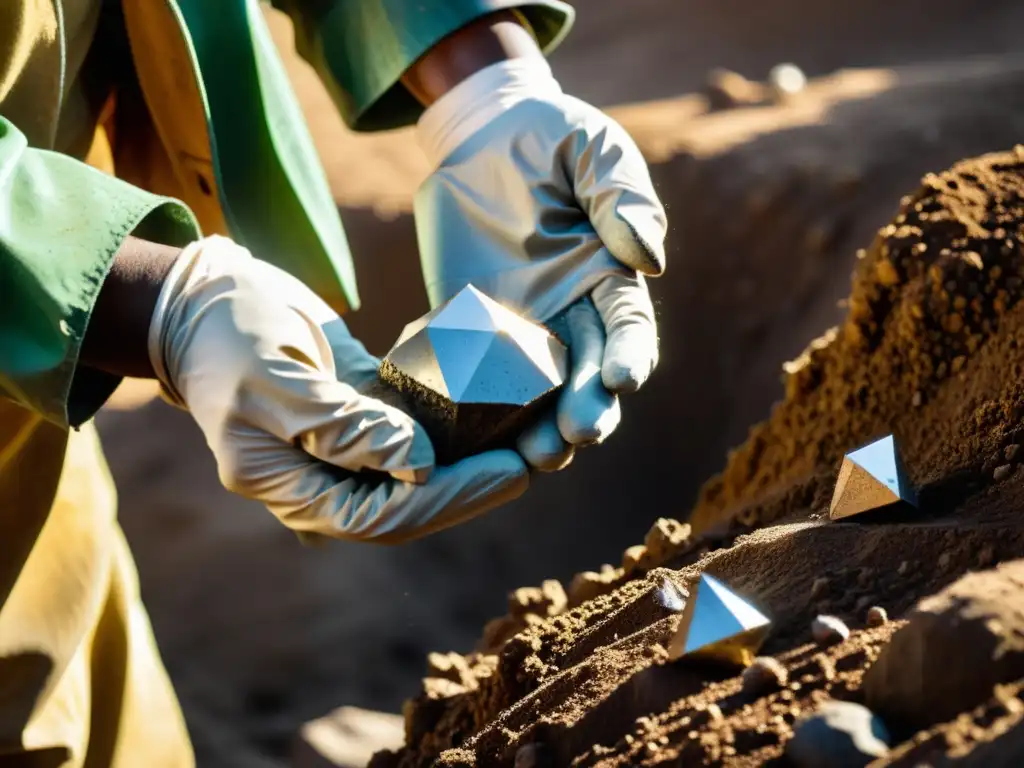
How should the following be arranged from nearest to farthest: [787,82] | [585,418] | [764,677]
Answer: [764,677] → [585,418] → [787,82]

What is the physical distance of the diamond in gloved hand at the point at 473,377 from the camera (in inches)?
50.3

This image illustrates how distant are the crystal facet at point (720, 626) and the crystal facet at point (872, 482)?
275mm

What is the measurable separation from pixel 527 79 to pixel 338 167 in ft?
8.44

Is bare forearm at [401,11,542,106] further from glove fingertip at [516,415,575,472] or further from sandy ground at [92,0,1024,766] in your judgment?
sandy ground at [92,0,1024,766]

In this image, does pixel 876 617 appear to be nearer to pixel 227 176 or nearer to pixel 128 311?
pixel 128 311

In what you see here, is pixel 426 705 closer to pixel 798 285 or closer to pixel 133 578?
pixel 133 578

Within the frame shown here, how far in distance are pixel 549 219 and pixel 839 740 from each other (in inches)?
34.5

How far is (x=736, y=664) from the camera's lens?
1.12 m

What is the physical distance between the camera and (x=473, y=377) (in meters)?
1.28

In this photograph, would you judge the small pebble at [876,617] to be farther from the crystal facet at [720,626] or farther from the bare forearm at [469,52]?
the bare forearm at [469,52]

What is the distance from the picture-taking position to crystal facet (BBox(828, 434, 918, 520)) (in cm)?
131

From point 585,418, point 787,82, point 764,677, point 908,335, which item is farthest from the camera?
point 787,82

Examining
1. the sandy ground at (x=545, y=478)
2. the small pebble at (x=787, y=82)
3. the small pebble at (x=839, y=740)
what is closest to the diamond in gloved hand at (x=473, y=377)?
the small pebble at (x=839, y=740)

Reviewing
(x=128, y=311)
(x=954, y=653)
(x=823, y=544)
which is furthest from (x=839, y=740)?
(x=128, y=311)
